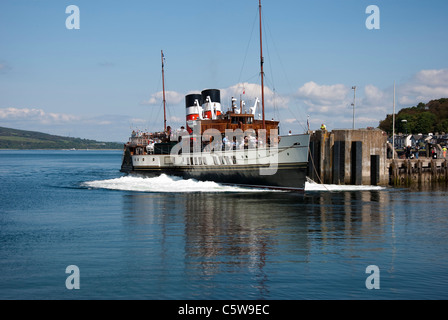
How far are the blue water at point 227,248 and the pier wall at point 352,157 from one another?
785cm

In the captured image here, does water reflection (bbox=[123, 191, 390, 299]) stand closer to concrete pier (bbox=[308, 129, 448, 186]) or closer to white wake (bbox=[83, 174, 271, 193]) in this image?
white wake (bbox=[83, 174, 271, 193])

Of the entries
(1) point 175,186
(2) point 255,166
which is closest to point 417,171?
(2) point 255,166

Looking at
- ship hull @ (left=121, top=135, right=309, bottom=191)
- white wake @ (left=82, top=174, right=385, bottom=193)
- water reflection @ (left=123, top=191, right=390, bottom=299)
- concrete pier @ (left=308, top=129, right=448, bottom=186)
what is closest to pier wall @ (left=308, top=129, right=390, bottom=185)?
concrete pier @ (left=308, top=129, right=448, bottom=186)

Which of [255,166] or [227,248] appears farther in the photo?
[255,166]

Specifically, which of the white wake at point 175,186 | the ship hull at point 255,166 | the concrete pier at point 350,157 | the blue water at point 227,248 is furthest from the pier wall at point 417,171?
the white wake at point 175,186

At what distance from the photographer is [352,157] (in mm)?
40781

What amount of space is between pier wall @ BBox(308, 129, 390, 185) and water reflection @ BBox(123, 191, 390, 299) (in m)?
6.31

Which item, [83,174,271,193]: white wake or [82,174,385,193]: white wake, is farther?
[83,174,271,193]: white wake

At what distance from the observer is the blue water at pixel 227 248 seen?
12.7 metres

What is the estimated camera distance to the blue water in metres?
12.7

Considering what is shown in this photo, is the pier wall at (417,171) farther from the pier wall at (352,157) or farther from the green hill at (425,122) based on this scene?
the green hill at (425,122)

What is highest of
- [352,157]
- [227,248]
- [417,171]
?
[352,157]

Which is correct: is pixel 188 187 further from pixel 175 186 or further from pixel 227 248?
pixel 227 248

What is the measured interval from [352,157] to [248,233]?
2360 centimetres
